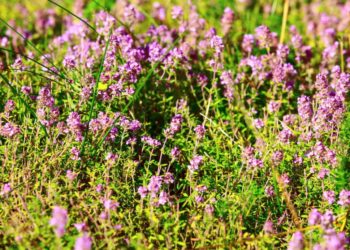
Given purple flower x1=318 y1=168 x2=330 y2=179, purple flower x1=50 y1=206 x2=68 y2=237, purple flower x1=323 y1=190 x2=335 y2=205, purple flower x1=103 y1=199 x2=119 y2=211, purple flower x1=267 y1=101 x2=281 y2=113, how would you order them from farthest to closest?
1. purple flower x1=267 y1=101 x2=281 y2=113
2. purple flower x1=318 y1=168 x2=330 y2=179
3. purple flower x1=323 y1=190 x2=335 y2=205
4. purple flower x1=103 y1=199 x2=119 y2=211
5. purple flower x1=50 y1=206 x2=68 y2=237

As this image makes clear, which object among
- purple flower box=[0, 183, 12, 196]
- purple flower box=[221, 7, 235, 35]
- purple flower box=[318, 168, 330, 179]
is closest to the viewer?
purple flower box=[0, 183, 12, 196]

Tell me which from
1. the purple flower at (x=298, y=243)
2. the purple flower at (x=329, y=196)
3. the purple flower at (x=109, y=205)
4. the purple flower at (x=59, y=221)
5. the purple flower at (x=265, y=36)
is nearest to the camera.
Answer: the purple flower at (x=59, y=221)

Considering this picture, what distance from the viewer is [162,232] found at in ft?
8.41

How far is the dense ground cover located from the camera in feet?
8.50

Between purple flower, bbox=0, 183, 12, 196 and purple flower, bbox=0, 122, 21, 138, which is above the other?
purple flower, bbox=0, 122, 21, 138

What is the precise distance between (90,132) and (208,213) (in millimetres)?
859

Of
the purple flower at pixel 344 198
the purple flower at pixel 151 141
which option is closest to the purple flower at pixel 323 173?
the purple flower at pixel 344 198

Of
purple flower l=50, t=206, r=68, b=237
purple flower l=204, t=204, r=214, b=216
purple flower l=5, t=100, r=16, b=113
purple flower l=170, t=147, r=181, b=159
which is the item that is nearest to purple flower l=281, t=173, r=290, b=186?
purple flower l=204, t=204, r=214, b=216

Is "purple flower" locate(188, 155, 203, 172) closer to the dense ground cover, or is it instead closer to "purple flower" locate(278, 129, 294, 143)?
the dense ground cover

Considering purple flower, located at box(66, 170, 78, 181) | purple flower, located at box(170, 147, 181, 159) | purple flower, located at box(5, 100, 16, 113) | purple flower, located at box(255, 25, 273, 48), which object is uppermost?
purple flower, located at box(255, 25, 273, 48)

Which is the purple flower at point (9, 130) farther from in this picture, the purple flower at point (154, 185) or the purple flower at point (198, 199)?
the purple flower at point (198, 199)

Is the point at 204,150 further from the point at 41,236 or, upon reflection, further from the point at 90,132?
the point at 41,236

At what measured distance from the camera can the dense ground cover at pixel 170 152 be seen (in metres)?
2.59

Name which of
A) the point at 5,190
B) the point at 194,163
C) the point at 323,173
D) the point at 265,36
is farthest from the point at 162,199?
the point at 265,36
